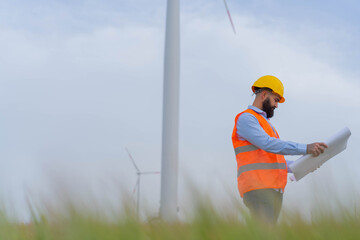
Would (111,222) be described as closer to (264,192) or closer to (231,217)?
(231,217)

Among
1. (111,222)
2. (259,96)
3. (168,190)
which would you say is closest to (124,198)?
(111,222)

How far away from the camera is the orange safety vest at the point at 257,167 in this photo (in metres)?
5.16

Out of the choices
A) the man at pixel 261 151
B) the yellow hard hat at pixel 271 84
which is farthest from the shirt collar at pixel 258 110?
the yellow hard hat at pixel 271 84

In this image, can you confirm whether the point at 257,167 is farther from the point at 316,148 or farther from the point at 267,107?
the point at 267,107

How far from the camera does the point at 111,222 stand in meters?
2.78

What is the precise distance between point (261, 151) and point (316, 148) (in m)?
0.59

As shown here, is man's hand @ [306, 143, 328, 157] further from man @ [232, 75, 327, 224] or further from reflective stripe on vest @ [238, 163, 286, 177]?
reflective stripe on vest @ [238, 163, 286, 177]

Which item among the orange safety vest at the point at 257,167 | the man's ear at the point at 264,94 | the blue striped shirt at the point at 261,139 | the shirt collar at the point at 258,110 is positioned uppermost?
the man's ear at the point at 264,94

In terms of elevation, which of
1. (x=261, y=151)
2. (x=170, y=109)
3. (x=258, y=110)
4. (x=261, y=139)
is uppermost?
(x=258, y=110)

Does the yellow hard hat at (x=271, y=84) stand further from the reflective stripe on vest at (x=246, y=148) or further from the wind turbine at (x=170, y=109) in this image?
the wind turbine at (x=170, y=109)

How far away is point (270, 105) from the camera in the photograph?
557 centimetres

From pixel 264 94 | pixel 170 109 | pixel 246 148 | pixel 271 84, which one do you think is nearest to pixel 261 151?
pixel 246 148

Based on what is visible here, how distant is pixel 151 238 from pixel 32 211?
124 centimetres

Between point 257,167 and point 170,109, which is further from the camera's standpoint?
point 170,109
